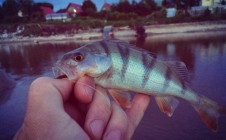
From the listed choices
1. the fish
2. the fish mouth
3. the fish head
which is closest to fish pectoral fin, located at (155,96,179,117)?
the fish

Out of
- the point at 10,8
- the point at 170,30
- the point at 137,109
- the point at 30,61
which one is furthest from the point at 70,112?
the point at 10,8

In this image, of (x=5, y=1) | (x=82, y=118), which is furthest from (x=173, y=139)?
(x=5, y=1)

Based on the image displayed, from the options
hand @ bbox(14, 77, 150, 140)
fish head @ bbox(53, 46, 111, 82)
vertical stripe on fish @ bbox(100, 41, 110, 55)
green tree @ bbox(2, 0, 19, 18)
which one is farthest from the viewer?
green tree @ bbox(2, 0, 19, 18)

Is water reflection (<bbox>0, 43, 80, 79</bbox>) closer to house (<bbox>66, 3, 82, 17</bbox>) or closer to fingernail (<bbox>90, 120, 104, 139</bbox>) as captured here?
fingernail (<bbox>90, 120, 104, 139</bbox>)

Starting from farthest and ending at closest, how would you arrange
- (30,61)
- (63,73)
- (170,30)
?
(170,30)
(30,61)
(63,73)

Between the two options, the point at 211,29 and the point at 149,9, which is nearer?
the point at 211,29

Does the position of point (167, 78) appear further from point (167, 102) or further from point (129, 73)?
point (129, 73)

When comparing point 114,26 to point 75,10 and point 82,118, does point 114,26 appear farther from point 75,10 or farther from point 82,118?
point 82,118
